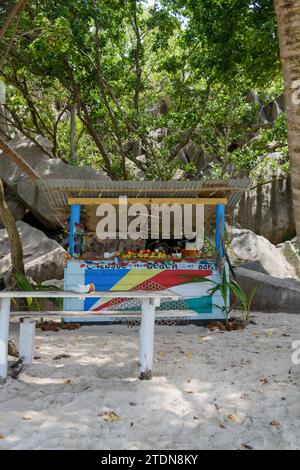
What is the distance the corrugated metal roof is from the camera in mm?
7262

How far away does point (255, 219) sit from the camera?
681 inches

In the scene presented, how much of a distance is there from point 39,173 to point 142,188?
23.9 feet

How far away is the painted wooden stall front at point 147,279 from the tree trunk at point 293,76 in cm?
488

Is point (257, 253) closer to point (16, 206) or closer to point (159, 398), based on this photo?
point (16, 206)

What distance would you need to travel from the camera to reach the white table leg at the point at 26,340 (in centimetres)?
431

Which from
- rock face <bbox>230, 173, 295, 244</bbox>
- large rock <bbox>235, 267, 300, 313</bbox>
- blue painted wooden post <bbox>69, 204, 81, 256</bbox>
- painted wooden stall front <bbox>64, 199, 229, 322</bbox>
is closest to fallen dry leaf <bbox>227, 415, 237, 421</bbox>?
painted wooden stall front <bbox>64, 199, 229, 322</bbox>

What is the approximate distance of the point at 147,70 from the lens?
590 inches

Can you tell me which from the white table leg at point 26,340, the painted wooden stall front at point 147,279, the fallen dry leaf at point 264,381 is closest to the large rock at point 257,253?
the painted wooden stall front at point 147,279

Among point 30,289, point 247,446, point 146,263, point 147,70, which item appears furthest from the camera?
point 147,70

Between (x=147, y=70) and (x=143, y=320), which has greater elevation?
(x=147, y=70)

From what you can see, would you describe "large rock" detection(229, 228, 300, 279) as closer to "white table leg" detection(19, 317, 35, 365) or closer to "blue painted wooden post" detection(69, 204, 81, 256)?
"blue painted wooden post" detection(69, 204, 81, 256)

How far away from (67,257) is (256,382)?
437 centimetres

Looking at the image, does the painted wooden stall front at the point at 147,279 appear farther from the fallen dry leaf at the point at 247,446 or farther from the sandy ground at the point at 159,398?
the fallen dry leaf at the point at 247,446

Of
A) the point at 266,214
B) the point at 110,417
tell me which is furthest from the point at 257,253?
the point at 110,417
